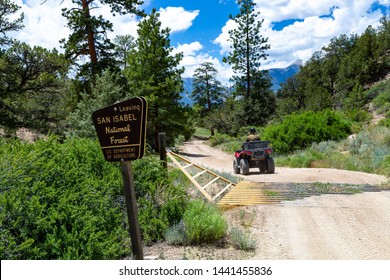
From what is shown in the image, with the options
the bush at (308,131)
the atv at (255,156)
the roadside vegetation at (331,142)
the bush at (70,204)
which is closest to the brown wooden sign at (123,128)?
the bush at (70,204)

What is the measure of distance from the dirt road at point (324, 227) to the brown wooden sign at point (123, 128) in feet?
8.86

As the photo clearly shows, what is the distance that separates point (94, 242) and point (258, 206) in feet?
14.0

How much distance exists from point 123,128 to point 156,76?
2124 cm

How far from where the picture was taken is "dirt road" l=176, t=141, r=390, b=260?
5777mm

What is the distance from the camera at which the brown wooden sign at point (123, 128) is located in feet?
14.1

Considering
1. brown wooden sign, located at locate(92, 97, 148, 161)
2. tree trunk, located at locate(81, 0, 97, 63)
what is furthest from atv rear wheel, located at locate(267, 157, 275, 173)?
tree trunk, located at locate(81, 0, 97, 63)

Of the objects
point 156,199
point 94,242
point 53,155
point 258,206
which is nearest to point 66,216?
point 94,242

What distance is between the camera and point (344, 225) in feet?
22.7

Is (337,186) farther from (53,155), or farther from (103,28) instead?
(103,28)

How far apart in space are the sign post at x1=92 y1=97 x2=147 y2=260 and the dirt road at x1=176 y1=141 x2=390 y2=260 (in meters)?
2.31

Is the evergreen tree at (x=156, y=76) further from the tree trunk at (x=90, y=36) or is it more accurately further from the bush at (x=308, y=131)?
the bush at (x=308, y=131)

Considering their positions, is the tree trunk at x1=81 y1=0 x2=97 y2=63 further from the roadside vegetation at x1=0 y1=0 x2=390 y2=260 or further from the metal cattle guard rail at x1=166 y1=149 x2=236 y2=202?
the metal cattle guard rail at x1=166 y1=149 x2=236 y2=202

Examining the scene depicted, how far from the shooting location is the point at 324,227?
6.85 metres

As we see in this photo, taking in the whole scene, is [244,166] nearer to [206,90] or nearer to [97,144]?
[97,144]
